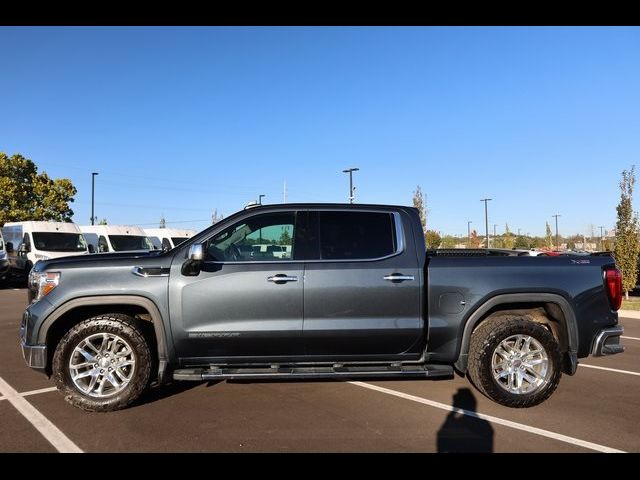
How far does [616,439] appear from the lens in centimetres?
394

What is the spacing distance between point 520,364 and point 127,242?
709 inches

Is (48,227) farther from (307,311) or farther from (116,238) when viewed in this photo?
(307,311)

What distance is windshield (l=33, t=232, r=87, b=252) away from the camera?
695 inches

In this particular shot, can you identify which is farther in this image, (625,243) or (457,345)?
(625,243)

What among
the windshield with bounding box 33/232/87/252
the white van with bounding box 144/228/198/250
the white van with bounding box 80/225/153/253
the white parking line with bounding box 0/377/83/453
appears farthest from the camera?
the white van with bounding box 144/228/198/250

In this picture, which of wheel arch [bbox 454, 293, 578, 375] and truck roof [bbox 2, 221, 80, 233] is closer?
wheel arch [bbox 454, 293, 578, 375]

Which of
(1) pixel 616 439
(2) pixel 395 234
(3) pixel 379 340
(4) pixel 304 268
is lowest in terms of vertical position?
(1) pixel 616 439

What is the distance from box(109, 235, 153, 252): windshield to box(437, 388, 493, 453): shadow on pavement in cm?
1751

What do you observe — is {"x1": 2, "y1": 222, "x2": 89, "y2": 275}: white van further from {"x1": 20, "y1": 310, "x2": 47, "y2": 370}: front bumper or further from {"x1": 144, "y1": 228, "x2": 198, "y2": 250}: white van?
{"x1": 20, "y1": 310, "x2": 47, "y2": 370}: front bumper

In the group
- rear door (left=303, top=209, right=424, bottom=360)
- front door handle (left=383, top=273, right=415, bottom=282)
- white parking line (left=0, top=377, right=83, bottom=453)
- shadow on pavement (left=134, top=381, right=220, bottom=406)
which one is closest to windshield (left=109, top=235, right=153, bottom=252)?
white parking line (left=0, top=377, right=83, bottom=453)

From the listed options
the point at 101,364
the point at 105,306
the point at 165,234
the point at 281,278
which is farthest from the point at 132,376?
the point at 165,234
